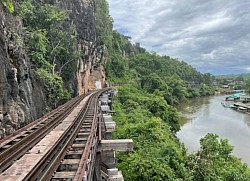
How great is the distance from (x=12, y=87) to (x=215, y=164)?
477 inches

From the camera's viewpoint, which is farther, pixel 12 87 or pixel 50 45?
pixel 50 45

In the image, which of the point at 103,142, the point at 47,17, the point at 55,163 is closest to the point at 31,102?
the point at 103,142

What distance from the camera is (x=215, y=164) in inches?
658

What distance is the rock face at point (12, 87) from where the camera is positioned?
11.7 metres

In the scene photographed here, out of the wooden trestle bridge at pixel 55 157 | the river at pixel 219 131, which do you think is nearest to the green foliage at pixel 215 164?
the wooden trestle bridge at pixel 55 157

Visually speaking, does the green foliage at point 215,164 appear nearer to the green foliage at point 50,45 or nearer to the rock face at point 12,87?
the rock face at point 12,87

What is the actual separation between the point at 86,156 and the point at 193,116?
155 ft

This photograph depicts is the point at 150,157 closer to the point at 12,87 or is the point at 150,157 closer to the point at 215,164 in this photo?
the point at 215,164

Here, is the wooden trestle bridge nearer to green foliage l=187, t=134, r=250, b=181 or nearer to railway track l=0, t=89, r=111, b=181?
railway track l=0, t=89, r=111, b=181

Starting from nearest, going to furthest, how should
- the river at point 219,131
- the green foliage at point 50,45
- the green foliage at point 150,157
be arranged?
the green foliage at point 150,157, the green foliage at point 50,45, the river at point 219,131

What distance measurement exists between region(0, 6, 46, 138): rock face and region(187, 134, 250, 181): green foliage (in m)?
9.91

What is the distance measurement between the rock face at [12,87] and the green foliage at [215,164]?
991 cm

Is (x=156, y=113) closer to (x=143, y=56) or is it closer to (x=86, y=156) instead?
(x=86, y=156)

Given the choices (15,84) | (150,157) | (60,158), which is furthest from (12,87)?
(60,158)
